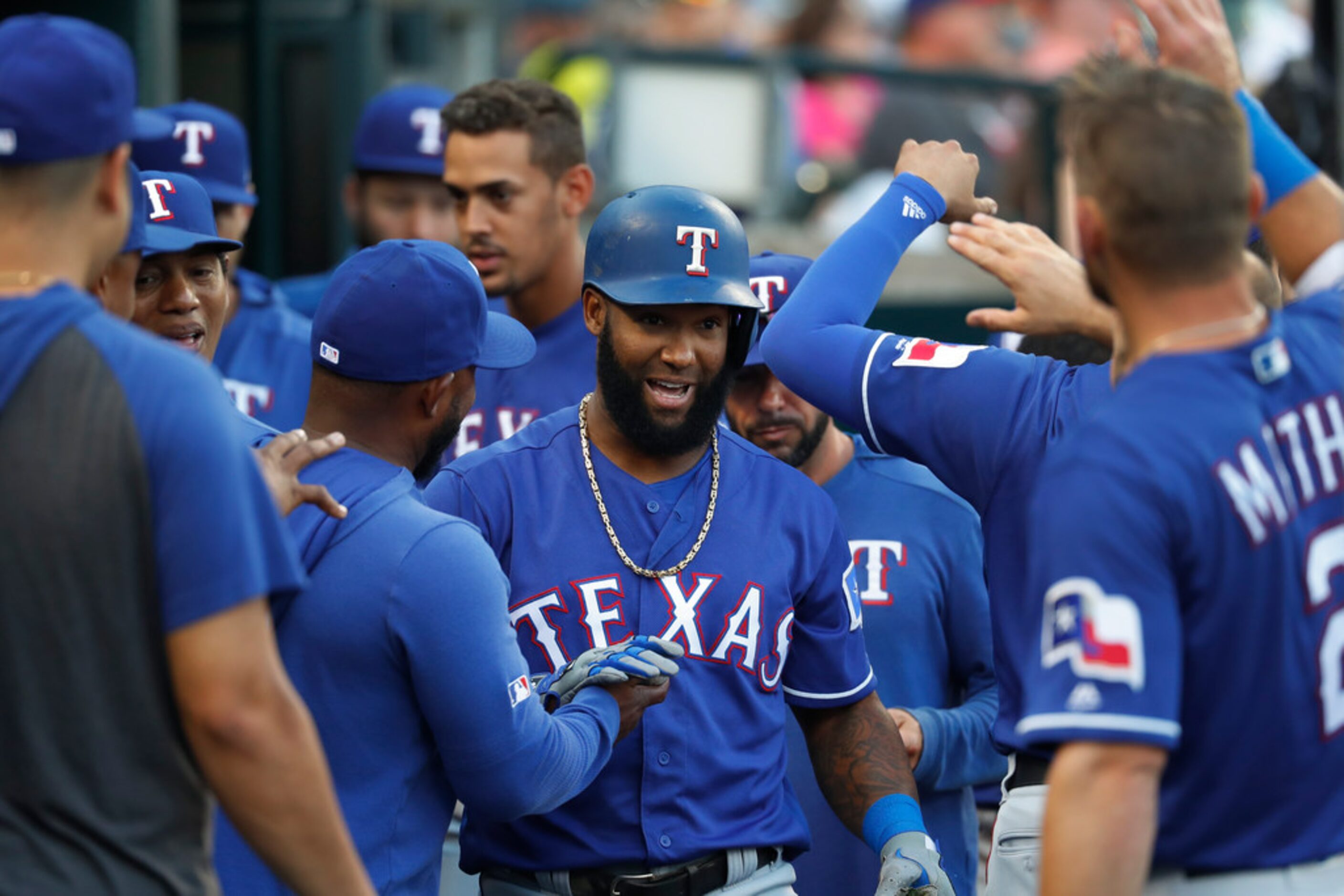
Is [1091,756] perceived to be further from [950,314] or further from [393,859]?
[950,314]

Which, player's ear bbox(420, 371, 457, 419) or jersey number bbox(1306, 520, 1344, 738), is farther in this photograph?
player's ear bbox(420, 371, 457, 419)

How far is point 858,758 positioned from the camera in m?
3.59

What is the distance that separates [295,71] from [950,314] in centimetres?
339

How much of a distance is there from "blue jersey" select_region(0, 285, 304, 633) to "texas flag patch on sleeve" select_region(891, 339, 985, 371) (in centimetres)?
141

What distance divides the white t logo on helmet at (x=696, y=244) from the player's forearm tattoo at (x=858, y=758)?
1.03 meters

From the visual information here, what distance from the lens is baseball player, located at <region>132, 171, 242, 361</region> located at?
3.87m

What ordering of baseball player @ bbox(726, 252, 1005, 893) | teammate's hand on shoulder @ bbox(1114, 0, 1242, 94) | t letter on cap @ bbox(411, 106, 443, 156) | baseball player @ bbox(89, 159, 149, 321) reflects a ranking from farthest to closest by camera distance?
t letter on cap @ bbox(411, 106, 443, 156) < baseball player @ bbox(726, 252, 1005, 893) < teammate's hand on shoulder @ bbox(1114, 0, 1242, 94) < baseball player @ bbox(89, 159, 149, 321)

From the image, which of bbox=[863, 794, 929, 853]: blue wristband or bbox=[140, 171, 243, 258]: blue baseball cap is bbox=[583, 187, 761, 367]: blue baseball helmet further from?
bbox=[863, 794, 929, 853]: blue wristband

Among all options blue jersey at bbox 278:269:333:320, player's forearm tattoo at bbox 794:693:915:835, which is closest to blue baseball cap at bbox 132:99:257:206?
blue jersey at bbox 278:269:333:320

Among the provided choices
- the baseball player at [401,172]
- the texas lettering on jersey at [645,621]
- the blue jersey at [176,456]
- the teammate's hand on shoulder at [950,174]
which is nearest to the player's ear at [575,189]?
the baseball player at [401,172]

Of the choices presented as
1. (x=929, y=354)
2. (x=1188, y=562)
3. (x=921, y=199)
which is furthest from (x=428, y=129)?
(x=1188, y=562)

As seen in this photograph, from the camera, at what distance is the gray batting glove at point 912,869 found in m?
3.36

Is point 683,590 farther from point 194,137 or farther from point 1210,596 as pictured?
point 194,137

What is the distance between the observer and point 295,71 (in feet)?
25.3
